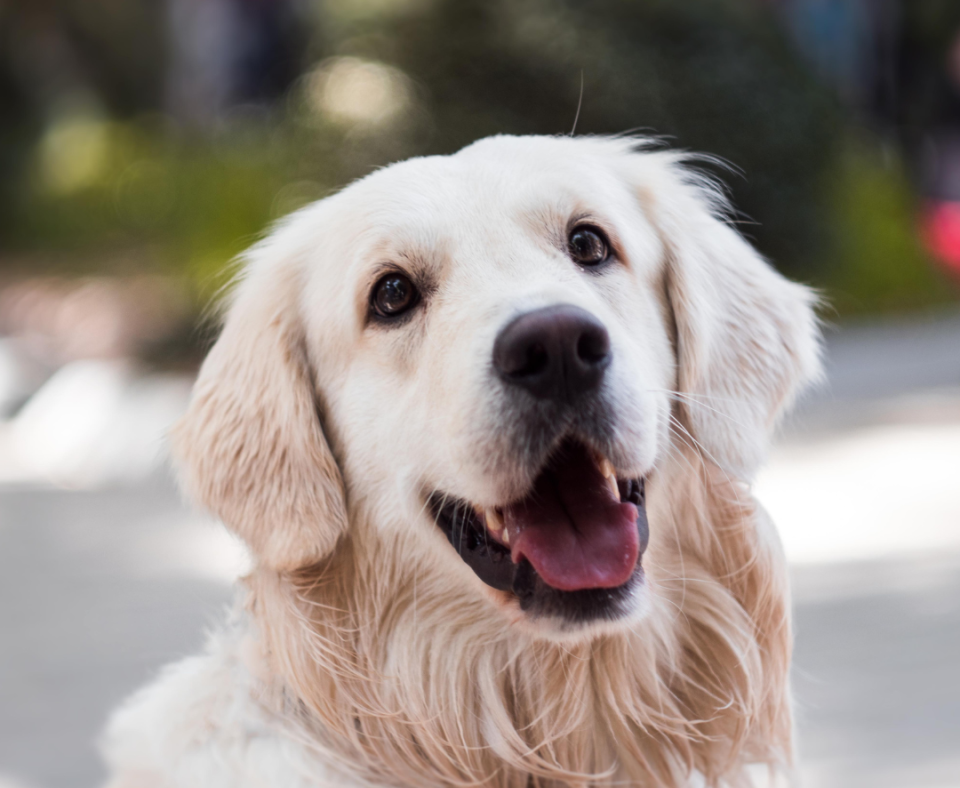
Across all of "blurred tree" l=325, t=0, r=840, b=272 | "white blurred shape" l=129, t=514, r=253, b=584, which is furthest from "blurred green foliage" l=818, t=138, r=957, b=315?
"white blurred shape" l=129, t=514, r=253, b=584

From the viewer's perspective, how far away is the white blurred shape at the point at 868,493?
600cm

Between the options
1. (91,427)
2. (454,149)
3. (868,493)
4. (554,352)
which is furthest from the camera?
(454,149)

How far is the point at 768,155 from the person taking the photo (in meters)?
9.80

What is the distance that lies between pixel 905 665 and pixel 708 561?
2.58 meters

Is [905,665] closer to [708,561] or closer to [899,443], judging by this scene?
[708,561]

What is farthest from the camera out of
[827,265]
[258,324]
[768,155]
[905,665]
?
[827,265]

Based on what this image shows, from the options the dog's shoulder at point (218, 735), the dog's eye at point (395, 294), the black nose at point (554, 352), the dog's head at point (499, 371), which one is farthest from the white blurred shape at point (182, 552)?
the black nose at point (554, 352)

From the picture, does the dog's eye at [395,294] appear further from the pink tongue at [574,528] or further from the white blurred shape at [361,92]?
the white blurred shape at [361,92]

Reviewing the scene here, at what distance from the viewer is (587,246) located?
2607mm

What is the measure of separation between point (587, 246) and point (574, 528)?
694 millimetres

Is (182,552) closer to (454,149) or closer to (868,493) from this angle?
(868,493)

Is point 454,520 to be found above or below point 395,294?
below

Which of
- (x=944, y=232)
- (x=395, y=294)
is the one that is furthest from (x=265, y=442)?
(x=944, y=232)

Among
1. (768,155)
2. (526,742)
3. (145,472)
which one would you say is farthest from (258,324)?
(768,155)
